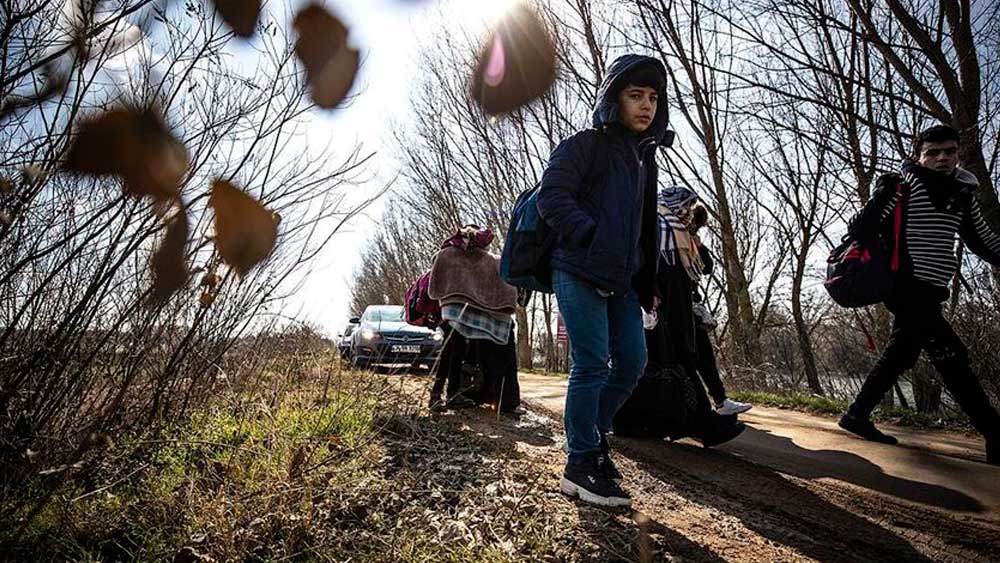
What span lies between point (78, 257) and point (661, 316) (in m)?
3.17

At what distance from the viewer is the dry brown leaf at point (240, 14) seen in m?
3.22

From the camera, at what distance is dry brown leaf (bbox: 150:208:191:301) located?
2.82 meters

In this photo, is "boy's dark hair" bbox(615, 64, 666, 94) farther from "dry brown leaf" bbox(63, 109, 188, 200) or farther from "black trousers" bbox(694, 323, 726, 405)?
"dry brown leaf" bbox(63, 109, 188, 200)

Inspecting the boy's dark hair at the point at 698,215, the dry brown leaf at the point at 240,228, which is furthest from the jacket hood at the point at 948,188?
the dry brown leaf at the point at 240,228

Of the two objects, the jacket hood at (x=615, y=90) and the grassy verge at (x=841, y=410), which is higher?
the jacket hood at (x=615, y=90)

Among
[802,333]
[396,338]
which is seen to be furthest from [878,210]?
[802,333]

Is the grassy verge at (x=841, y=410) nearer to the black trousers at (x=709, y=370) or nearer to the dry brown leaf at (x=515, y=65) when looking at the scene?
the black trousers at (x=709, y=370)

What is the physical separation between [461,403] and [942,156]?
146 inches

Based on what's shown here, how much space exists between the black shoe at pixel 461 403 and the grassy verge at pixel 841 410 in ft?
11.1

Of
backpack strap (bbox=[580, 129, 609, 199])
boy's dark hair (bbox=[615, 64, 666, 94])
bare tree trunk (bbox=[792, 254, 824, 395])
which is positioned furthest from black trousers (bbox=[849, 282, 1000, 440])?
bare tree trunk (bbox=[792, 254, 824, 395])

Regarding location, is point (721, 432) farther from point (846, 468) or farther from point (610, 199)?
point (610, 199)

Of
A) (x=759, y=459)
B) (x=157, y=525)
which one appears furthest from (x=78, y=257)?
(x=759, y=459)

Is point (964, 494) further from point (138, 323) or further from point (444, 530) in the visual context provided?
point (138, 323)

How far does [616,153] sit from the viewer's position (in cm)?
260
